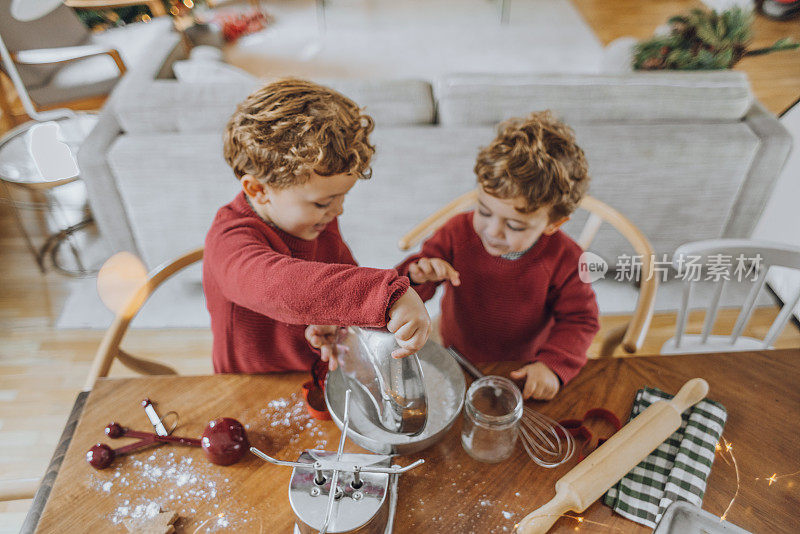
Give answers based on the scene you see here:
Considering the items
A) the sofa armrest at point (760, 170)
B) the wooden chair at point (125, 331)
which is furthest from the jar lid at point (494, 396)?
the sofa armrest at point (760, 170)

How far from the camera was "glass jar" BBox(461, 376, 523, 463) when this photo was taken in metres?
0.71

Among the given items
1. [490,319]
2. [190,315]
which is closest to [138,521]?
[490,319]

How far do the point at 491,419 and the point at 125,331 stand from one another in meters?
0.67

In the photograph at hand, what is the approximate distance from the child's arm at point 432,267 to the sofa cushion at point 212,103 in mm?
663

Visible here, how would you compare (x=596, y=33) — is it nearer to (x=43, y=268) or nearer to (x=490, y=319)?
(x=490, y=319)

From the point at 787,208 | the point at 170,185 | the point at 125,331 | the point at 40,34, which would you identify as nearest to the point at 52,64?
the point at 40,34

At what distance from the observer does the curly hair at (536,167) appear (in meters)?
0.89

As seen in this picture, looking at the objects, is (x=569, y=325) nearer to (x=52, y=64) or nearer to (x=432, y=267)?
(x=432, y=267)

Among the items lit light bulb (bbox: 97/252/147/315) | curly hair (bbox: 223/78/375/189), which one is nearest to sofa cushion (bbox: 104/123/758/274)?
lit light bulb (bbox: 97/252/147/315)

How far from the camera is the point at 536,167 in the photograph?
0.89 m

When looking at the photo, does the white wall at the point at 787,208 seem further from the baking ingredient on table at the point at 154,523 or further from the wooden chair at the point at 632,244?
the baking ingredient on table at the point at 154,523

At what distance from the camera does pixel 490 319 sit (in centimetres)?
114

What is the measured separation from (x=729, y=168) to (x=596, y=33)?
265 centimetres

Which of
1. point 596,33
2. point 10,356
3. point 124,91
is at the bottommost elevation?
point 10,356
